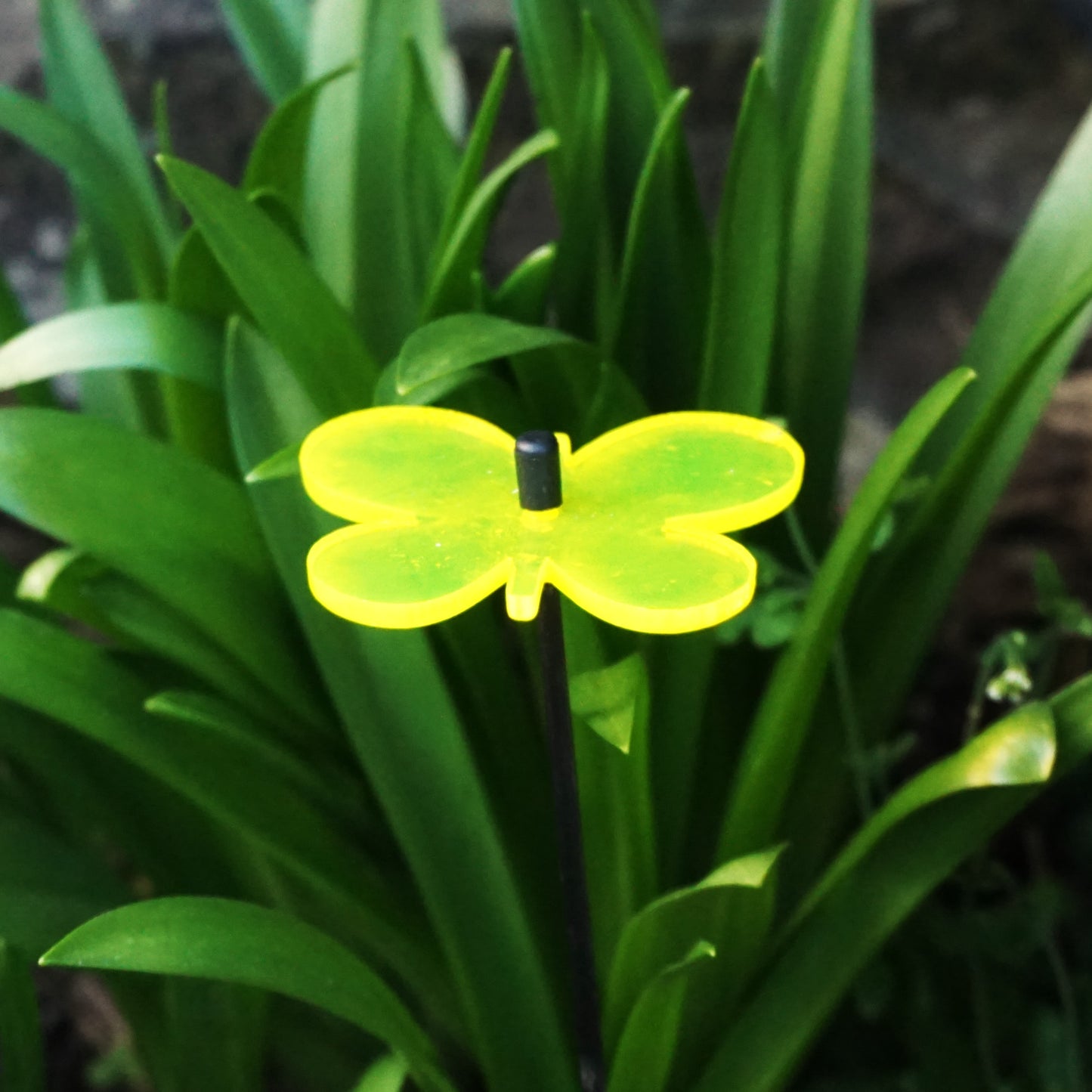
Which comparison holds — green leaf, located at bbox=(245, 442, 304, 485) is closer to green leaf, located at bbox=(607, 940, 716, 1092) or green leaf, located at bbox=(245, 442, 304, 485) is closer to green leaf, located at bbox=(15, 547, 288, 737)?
green leaf, located at bbox=(15, 547, 288, 737)

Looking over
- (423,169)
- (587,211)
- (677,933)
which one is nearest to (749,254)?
(587,211)

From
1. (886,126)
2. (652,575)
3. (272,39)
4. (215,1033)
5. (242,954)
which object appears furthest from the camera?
(886,126)

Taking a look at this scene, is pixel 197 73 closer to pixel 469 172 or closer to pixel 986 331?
pixel 469 172

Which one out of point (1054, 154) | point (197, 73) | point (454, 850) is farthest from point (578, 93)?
point (1054, 154)

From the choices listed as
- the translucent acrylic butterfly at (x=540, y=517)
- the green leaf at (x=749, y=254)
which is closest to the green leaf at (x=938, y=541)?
the green leaf at (x=749, y=254)

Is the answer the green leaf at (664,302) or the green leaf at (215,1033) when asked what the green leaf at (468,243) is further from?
the green leaf at (215,1033)

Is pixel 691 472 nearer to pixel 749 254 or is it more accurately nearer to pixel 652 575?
pixel 652 575
